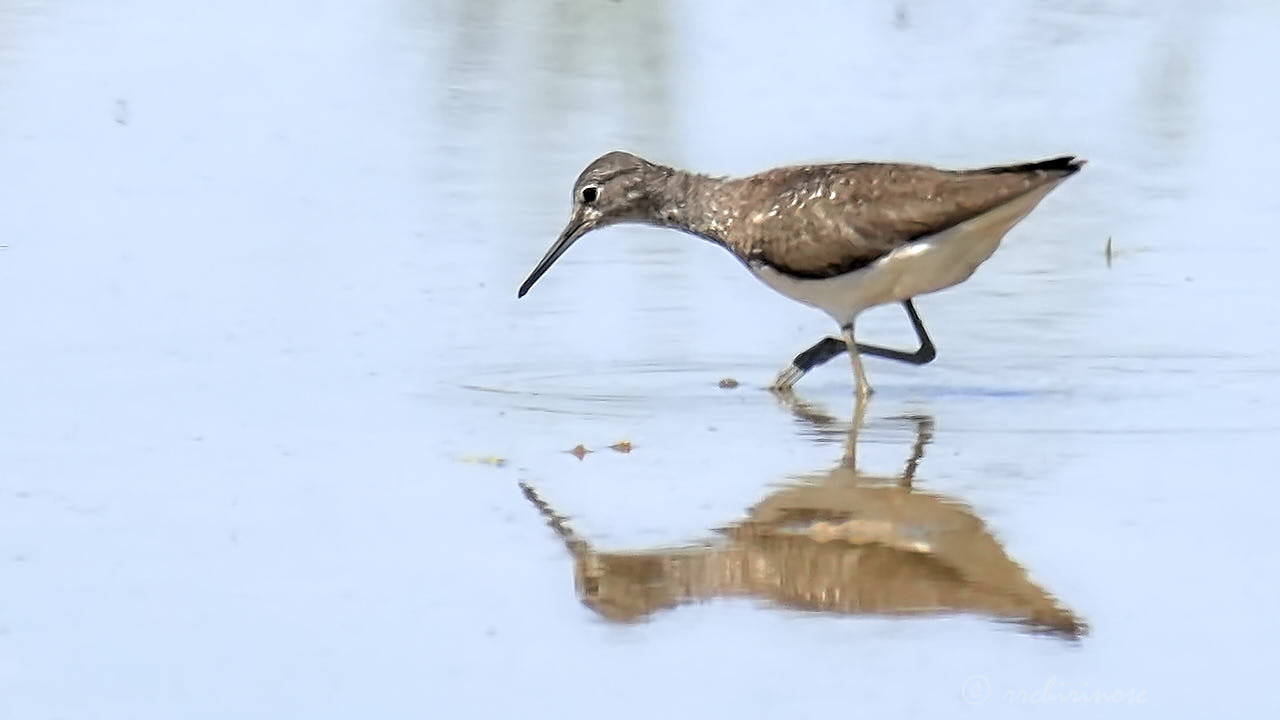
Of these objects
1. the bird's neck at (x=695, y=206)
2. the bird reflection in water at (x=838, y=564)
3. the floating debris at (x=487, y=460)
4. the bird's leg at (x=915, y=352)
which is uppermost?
the bird's neck at (x=695, y=206)

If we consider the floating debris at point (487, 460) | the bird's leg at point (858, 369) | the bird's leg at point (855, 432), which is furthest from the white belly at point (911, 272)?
the floating debris at point (487, 460)

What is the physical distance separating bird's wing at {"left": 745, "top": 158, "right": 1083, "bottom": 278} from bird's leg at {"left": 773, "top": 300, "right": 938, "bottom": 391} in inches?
11.2

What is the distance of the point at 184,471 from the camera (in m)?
→ 7.49

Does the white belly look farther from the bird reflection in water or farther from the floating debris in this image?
the floating debris

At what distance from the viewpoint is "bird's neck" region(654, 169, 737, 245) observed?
31.5 ft

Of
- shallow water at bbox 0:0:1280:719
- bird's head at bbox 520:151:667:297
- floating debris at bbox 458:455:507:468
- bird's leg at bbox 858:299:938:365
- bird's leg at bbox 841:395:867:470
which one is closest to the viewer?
shallow water at bbox 0:0:1280:719

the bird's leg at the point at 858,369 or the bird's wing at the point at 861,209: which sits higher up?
the bird's wing at the point at 861,209

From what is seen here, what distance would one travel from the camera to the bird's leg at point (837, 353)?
29.7ft

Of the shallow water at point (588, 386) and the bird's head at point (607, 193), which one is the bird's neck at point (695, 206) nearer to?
the bird's head at point (607, 193)

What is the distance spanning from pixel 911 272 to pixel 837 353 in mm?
431

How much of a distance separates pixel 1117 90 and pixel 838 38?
189cm

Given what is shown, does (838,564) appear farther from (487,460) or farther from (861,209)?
(861,209)

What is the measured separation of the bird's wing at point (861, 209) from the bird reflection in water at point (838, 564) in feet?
5.42

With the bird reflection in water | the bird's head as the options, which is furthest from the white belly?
the bird reflection in water
